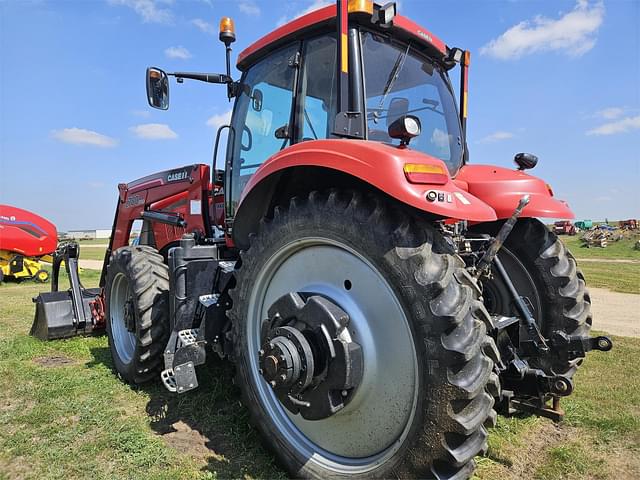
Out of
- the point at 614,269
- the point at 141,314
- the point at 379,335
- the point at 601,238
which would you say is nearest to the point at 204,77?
the point at 141,314

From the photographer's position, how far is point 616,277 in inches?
469

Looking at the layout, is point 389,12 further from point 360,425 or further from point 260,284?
point 360,425

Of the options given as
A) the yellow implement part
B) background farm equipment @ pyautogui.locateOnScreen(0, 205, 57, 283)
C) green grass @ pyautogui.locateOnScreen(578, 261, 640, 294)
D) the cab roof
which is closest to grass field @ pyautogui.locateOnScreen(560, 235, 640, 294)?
green grass @ pyautogui.locateOnScreen(578, 261, 640, 294)

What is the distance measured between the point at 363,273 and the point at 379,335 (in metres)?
0.30

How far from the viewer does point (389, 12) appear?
2559mm

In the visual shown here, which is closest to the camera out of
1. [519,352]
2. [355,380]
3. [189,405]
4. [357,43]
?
[355,380]

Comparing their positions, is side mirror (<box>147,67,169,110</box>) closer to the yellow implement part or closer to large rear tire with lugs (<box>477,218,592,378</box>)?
large rear tire with lugs (<box>477,218,592,378</box>)

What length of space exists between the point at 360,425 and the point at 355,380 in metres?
0.26

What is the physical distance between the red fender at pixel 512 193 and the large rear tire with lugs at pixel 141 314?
249 centimetres

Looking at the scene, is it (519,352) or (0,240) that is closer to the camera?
(519,352)

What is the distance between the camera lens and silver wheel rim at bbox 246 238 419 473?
1.97m

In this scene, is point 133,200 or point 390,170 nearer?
point 390,170

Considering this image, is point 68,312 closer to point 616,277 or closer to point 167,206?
point 167,206

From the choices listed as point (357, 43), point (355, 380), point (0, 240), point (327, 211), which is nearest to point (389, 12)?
point (357, 43)
